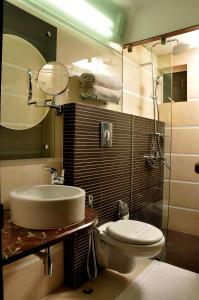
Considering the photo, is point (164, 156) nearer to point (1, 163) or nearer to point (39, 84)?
point (39, 84)

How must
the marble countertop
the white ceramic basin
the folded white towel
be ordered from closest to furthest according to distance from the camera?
1. the marble countertop
2. the white ceramic basin
3. the folded white towel

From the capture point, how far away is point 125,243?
1674 mm

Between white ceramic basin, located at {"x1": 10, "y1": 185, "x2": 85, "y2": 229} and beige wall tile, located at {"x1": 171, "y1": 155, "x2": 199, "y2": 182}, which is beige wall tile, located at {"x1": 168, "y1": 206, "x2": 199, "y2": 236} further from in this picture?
white ceramic basin, located at {"x1": 10, "y1": 185, "x2": 85, "y2": 229}

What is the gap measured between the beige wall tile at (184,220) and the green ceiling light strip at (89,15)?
2182 mm

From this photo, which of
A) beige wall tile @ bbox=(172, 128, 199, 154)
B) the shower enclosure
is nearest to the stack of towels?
the shower enclosure

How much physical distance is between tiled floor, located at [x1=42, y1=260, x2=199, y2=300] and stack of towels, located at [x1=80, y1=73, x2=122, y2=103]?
1527 mm

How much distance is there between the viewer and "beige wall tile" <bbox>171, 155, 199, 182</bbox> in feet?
9.68

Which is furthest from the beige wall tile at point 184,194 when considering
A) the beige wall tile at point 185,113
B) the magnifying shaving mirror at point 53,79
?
the magnifying shaving mirror at point 53,79

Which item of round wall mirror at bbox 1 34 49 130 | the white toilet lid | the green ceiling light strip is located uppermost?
the green ceiling light strip

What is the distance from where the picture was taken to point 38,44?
63.8 inches

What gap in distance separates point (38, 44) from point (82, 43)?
458 mm

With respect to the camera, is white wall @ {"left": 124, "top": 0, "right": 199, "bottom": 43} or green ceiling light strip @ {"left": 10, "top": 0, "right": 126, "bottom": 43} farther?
white wall @ {"left": 124, "top": 0, "right": 199, "bottom": 43}

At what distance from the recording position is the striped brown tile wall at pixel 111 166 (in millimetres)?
1784

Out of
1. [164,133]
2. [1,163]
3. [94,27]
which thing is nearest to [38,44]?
[94,27]
